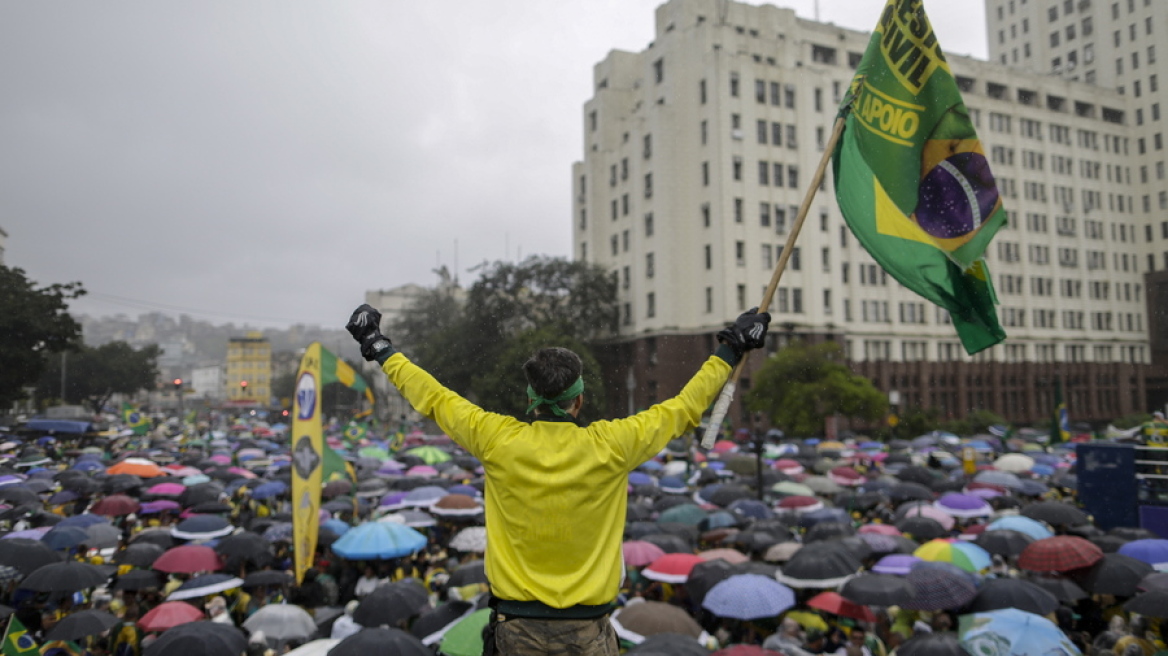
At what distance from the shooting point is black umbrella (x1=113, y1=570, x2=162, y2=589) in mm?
10672

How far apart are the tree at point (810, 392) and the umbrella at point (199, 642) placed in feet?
99.7

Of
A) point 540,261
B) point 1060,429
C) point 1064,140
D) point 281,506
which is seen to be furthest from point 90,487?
point 1064,140

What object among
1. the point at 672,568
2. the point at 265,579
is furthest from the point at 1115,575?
the point at 265,579

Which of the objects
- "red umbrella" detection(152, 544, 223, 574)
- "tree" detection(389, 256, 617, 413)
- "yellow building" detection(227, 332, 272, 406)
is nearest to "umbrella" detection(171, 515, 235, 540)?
"red umbrella" detection(152, 544, 223, 574)

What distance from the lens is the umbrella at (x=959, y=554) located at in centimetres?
1103

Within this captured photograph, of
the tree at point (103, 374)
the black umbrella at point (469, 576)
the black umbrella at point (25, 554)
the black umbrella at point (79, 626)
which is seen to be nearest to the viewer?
the black umbrella at point (79, 626)

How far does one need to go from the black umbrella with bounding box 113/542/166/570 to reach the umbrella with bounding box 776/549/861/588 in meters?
8.38

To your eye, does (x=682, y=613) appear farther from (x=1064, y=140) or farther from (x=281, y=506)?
(x=1064, y=140)

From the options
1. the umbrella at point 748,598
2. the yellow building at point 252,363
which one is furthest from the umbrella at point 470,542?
the yellow building at point 252,363

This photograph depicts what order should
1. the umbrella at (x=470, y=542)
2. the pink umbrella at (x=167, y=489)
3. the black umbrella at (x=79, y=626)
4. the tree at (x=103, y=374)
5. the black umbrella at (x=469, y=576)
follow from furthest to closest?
the tree at (x=103, y=374)
the pink umbrella at (x=167, y=489)
the umbrella at (x=470, y=542)
the black umbrella at (x=469, y=576)
the black umbrella at (x=79, y=626)

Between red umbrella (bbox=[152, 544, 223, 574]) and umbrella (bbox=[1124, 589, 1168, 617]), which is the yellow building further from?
umbrella (bbox=[1124, 589, 1168, 617])

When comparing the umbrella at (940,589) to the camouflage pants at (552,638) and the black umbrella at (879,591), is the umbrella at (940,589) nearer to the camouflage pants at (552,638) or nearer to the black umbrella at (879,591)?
the black umbrella at (879,591)

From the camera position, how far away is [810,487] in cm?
2006

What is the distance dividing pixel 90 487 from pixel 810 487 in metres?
15.3
